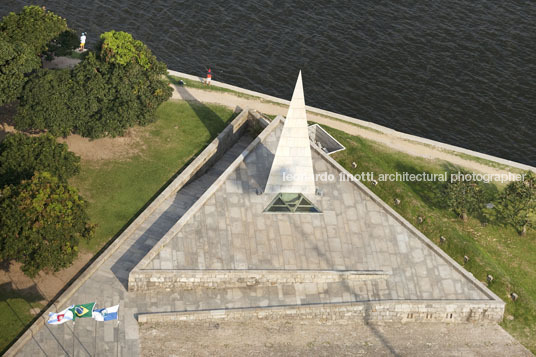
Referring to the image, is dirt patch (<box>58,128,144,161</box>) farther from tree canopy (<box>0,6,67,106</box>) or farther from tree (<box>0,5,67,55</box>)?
tree (<box>0,5,67,55</box>)

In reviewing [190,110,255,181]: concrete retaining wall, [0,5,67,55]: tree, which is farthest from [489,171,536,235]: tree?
[0,5,67,55]: tree

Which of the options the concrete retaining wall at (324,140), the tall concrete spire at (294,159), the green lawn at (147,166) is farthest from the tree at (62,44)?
the tall concrete spire at (294,159)

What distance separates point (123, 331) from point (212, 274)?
23.3 ft

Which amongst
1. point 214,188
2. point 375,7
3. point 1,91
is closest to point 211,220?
point 214,188

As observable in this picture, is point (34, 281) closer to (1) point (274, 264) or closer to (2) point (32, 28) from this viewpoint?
(1) point (274, 264)

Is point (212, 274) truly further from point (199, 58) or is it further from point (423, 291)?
point (199, 58)

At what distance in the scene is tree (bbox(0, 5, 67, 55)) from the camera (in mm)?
64250

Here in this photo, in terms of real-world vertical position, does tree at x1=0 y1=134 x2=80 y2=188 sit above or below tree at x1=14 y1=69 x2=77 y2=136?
below

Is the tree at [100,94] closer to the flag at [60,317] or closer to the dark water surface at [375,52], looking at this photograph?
the dark water surface at [375,52]

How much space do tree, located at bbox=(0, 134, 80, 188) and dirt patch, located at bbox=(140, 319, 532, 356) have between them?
1402 centimetres

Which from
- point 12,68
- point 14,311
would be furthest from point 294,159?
point 12,68

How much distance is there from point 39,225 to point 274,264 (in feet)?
53.4

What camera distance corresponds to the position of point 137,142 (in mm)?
62531

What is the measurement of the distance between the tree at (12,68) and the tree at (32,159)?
5.98 meters
